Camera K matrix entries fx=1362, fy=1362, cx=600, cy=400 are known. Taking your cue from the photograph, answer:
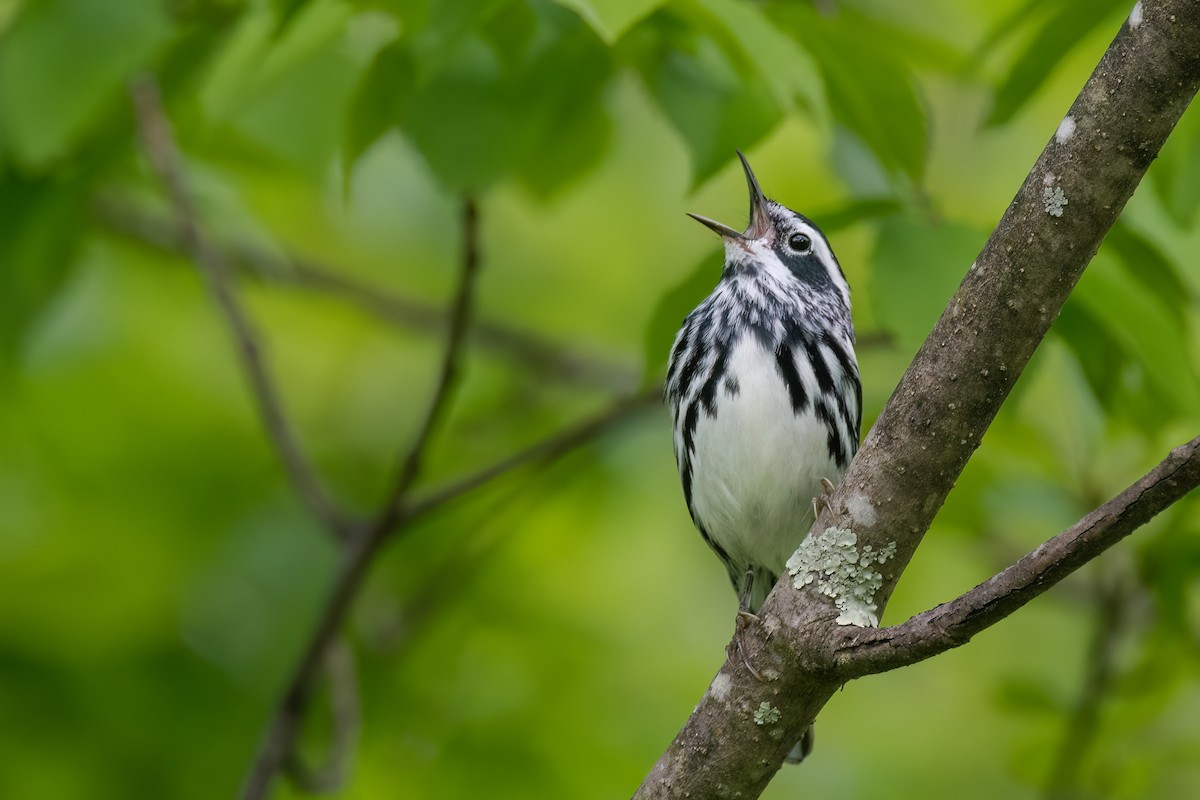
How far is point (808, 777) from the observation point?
572 cm

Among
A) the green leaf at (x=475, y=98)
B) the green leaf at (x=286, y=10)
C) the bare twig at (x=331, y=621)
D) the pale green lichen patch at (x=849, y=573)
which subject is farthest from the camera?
the bare twig at (x=331, y=621)

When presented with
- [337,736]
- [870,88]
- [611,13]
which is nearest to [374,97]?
[611,13]

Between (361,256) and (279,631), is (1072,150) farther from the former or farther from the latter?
(361,256)

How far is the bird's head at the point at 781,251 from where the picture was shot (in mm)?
4211

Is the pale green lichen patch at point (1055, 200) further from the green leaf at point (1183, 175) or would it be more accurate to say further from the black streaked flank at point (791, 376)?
the black streaked flank at point (791, 376)

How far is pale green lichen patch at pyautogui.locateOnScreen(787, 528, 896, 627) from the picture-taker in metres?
2.50

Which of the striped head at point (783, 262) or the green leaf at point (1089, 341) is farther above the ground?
the green leaf at point (1089, 341)

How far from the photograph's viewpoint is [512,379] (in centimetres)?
620

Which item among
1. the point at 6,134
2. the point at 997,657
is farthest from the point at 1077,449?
the point at 6,134

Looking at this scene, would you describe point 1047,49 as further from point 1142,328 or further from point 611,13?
point 611,13

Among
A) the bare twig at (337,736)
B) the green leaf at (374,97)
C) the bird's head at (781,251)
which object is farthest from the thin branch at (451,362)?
the bird's head at (781,251)

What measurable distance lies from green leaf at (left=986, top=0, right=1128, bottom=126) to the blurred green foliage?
0.01m

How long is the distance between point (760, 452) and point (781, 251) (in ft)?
2.84

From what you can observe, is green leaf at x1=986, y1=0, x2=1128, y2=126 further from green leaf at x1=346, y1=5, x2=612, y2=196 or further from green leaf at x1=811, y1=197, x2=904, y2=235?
green leaf at x1=346, y1=5, x2=612, y2=196
